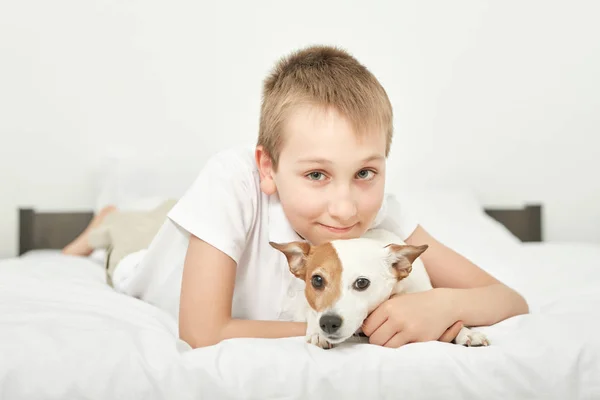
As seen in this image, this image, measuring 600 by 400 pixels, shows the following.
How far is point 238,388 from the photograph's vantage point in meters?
0.76

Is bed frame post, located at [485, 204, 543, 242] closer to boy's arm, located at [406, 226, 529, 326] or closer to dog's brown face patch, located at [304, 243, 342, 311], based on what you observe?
boy's arm, located at [406, 226, 529, 326]

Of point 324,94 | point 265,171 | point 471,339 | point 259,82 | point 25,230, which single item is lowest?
point 25,230

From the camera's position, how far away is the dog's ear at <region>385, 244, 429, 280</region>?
34.3 inches

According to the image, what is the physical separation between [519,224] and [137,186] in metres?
1.75

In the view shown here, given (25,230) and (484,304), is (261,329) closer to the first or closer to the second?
(484,304)

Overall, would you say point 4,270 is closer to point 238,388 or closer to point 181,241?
point 181,241

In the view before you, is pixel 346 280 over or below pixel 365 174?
below

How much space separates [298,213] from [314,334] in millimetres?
226

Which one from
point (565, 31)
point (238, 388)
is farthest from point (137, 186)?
point (565, 31)

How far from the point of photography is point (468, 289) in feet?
3.37

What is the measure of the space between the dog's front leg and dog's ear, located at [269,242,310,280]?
2.8 inches

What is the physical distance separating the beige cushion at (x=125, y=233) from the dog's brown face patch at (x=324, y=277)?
37.2 inches

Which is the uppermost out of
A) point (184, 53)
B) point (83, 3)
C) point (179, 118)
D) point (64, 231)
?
point (83, 3)

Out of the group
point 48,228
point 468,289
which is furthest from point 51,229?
point 468,289
